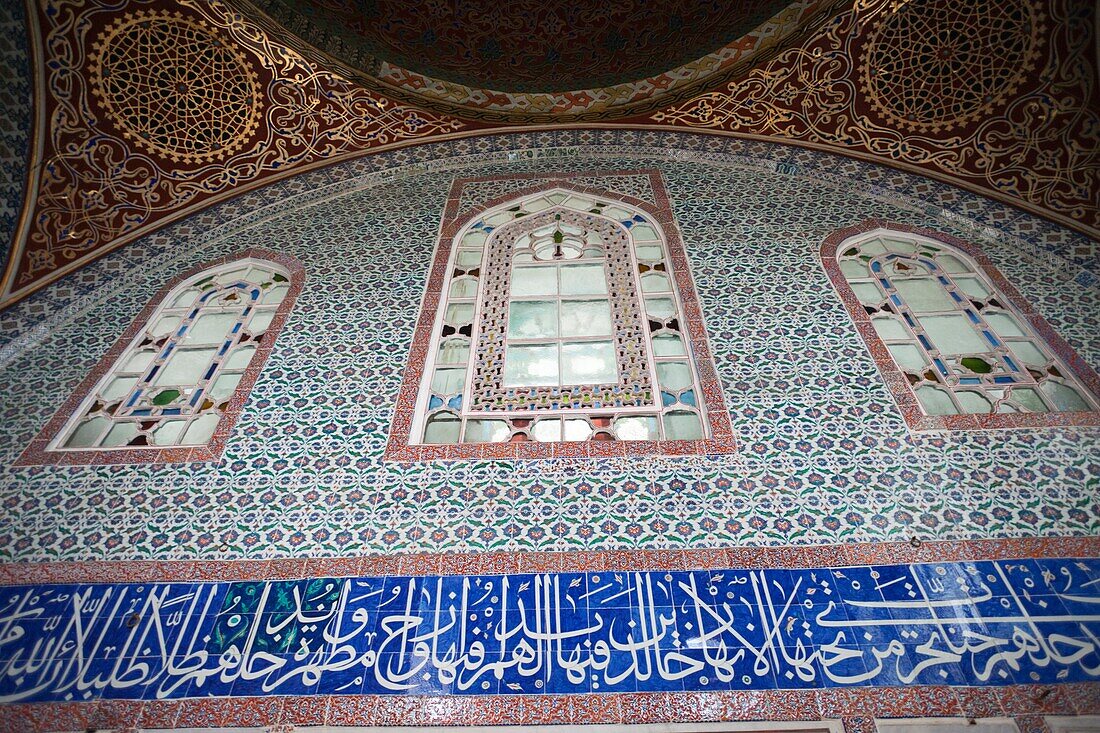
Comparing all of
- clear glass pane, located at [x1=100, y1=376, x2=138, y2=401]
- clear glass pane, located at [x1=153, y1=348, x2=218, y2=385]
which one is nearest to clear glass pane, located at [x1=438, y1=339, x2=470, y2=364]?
clear glass pane, located at [x1=153, y1=348, x2=218, y2=385]

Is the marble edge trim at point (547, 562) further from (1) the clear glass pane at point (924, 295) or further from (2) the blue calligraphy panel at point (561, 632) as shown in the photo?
(1) the clear glass pane at point (924, 295)

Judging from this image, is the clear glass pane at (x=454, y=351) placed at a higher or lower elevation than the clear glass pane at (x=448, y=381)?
higher

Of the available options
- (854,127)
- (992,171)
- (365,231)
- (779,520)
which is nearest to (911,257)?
(992,171)

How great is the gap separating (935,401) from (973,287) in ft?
3.25

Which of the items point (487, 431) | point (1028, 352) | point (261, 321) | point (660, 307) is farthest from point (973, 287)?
point (261, 321)

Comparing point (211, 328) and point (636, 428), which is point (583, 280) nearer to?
point (636, 428)

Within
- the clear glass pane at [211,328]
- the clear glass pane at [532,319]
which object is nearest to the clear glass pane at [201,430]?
the clear glass pane at [211,328]

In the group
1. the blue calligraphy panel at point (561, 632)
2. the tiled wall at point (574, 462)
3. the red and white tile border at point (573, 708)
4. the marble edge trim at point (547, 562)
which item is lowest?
the red and white tile border at point (573, 708)

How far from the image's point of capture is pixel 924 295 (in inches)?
144

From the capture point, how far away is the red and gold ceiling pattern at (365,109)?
13.5ft

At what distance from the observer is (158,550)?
254 centimetres

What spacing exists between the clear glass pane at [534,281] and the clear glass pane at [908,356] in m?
1.64

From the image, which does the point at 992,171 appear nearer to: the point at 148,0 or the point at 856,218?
the point at 856,218

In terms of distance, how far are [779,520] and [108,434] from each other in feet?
8.96
